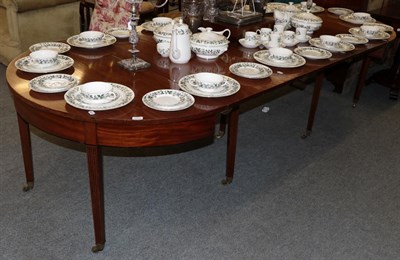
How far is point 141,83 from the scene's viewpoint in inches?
72.1

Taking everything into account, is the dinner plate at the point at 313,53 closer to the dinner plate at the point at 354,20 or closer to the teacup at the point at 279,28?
the teacup at the point at 279,28

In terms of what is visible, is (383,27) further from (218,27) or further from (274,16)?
(218,27)

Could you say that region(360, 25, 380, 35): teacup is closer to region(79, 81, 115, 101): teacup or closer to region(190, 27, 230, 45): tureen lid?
region(190, 27, 230, 45): tureen lid

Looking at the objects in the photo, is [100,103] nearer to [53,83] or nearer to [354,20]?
[53,83]

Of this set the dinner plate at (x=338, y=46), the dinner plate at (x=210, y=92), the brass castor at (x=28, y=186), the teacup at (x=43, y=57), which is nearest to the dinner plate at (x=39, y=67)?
the teacup at (x=43, y=57)

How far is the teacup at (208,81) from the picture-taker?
5.81ft

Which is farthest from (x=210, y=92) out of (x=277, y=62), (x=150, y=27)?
(x=150, y=27)

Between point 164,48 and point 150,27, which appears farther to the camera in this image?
point 150,27

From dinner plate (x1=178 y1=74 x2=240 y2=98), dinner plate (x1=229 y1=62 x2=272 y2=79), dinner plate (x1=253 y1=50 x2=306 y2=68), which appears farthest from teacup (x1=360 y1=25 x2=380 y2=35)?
dinner plate (x1=178 y1=74 x2=240 y2=98)

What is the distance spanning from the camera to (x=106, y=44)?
2.20 metres

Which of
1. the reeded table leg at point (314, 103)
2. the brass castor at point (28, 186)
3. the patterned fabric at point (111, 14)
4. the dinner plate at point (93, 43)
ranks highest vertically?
the dinner plate at point (93, 43)

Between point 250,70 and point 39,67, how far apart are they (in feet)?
3.11

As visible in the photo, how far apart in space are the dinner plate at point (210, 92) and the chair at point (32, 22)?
7.01ft

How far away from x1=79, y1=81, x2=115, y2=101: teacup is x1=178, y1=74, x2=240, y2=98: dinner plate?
31 cm
